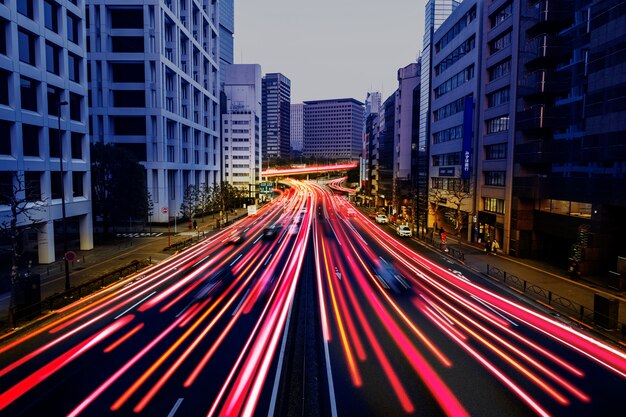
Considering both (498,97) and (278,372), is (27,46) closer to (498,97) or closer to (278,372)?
(278,372)

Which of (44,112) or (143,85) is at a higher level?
(143,85)

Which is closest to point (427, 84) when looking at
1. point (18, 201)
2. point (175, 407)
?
point (18, 201)

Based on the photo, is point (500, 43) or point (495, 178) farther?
point (495, 178)

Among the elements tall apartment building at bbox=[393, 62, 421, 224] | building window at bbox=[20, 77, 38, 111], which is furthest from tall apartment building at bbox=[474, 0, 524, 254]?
building window at bbox=[20, 77, 38, 111]

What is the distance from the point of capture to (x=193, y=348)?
16859 millimetres

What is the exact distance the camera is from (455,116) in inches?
2229

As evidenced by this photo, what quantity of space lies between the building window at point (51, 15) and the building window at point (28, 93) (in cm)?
620

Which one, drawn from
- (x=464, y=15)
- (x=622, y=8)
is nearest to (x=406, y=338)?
(x=622, y=8)

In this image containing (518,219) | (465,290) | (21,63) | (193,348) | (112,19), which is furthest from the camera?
(112,19)

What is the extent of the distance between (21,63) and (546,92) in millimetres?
44838

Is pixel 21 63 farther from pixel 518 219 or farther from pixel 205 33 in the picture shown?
pixel 205 33

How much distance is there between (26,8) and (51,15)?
376 cm

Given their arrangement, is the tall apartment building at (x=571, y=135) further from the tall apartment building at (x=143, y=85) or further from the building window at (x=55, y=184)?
the tall apartment building at (x=143, y=85)

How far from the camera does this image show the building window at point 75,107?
41.4m
